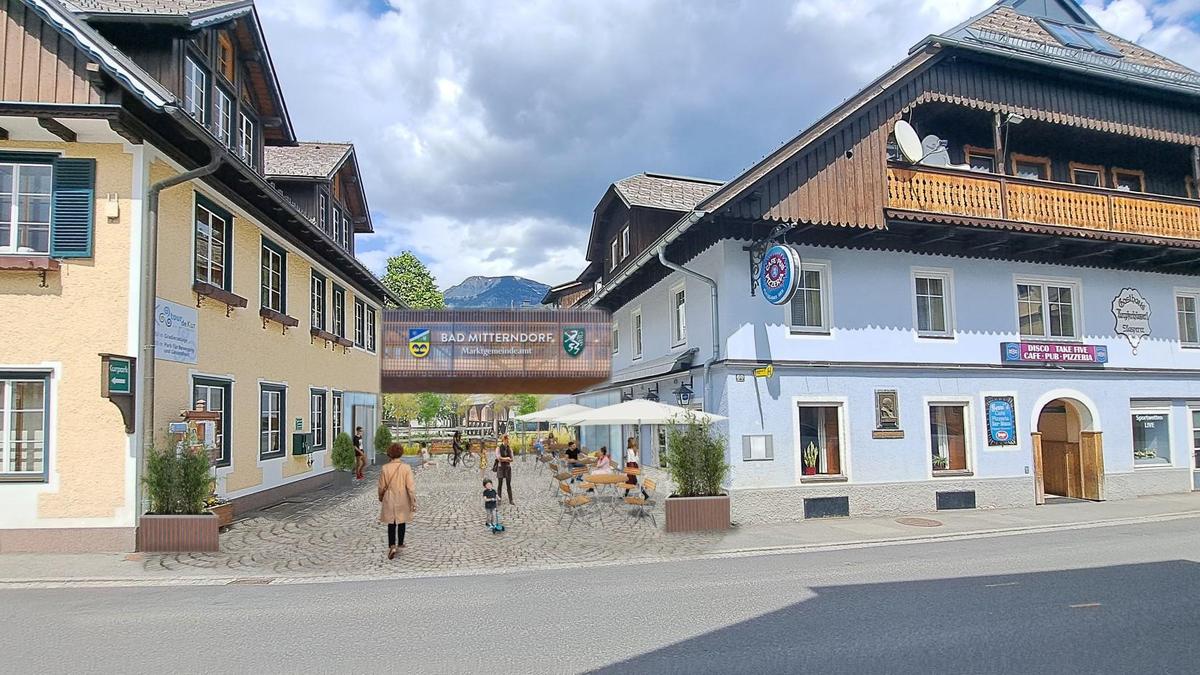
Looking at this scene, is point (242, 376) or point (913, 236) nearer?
point (242, 376)

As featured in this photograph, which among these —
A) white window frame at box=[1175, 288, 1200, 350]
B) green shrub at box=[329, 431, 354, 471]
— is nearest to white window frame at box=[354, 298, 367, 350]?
green shrub at box=[329, 431, 354, 471]

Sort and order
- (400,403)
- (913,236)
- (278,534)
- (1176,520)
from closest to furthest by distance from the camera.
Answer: (278,534) < (1176,520) < (913,236) < (400,403)

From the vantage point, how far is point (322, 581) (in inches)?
369

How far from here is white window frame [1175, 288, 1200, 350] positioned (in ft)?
60.8

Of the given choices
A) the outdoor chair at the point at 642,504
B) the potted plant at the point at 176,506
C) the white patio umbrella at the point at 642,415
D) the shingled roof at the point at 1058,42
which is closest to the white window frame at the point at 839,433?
the white patio umbrella at the point at 642,415

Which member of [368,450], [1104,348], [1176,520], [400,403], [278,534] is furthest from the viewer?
[400,403]

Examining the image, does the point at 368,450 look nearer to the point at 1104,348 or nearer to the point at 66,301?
the point at 66,301

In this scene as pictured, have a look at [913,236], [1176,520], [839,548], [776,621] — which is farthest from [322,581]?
[1176,520]

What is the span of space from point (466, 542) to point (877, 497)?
8.34m

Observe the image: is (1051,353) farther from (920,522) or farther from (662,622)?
(662,622)

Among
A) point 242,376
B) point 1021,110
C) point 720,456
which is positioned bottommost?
point 720,456

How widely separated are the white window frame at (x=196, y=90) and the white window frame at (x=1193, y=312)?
22525mm

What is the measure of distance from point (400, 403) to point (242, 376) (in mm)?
46062

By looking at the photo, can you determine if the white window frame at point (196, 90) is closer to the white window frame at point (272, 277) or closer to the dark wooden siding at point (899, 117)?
the white window frame at point (272, 277)
